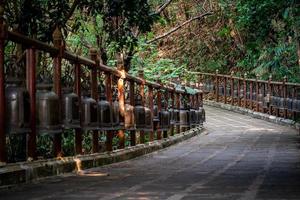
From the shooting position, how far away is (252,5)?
1337cm

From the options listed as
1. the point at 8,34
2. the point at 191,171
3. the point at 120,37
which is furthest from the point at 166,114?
the point at 8,34

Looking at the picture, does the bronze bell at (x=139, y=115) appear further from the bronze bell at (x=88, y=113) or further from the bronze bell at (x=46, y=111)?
the bronze bell at (x=46, y=111)

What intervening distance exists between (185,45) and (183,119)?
17.3 metres

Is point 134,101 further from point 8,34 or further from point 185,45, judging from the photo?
point 185,45

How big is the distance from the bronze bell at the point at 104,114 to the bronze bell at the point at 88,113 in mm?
283

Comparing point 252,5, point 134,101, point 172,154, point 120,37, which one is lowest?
point 172,154

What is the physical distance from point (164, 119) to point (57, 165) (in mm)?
7022

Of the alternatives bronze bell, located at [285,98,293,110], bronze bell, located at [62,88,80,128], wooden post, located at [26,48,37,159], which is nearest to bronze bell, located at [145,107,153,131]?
bronze bell, located at [62,88,80,128]

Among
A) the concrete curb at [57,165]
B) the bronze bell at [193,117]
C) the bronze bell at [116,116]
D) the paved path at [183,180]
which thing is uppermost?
the bronze bell at [116,116]

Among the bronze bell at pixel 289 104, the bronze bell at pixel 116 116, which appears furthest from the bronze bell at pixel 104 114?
the bronze bell at pixel 289 104

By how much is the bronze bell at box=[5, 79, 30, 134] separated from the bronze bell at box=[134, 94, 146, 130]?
463 centimetres

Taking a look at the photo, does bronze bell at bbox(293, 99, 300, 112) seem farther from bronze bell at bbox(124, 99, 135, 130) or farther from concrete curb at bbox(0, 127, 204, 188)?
bronze bell at bbox(124, 99, 135, 130)

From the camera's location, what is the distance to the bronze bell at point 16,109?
6.16 meters

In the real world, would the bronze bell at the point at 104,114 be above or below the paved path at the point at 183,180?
above
